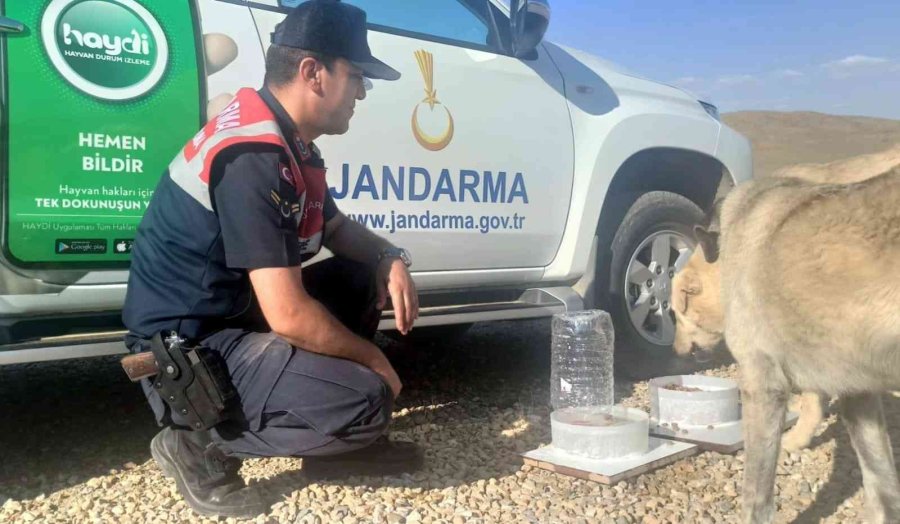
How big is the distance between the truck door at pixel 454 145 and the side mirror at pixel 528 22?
0.11m

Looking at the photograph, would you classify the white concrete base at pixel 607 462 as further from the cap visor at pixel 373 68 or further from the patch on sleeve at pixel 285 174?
the cap visor at pixel 373 68

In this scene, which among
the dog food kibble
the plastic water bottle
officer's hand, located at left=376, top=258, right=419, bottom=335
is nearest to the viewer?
officer's hand, located at left=376, top=258, right=419, bottom=335

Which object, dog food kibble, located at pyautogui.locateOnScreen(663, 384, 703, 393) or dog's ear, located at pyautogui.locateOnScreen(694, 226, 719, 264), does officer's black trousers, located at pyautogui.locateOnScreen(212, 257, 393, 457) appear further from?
dog food kibble, located at pyautogui.locateOnScreen(663, 384, 703, 393)

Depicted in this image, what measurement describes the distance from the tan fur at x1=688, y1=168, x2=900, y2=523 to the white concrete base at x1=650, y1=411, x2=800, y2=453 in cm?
59

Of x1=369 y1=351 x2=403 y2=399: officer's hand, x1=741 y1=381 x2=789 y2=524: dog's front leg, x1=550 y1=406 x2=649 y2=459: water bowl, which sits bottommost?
x1=550 y1=406 x2=649 y2=459: water bowl

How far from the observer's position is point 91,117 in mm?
2797

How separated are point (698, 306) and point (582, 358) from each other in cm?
93

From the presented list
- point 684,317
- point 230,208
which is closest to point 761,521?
point 684,317

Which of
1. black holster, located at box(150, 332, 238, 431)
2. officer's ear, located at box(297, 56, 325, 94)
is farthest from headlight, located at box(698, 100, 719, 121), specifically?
black holster, located at box(150, 332, 238, 431)

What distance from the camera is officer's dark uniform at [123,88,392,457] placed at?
8.32ft

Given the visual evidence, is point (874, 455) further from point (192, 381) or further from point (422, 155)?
point (192, 381)

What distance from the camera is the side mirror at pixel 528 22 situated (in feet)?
13.0

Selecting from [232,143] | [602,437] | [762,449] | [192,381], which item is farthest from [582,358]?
[232,143]

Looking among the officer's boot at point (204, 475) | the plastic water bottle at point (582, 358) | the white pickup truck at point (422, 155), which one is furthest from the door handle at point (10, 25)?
the plastic water bottle at point (582, 358)
